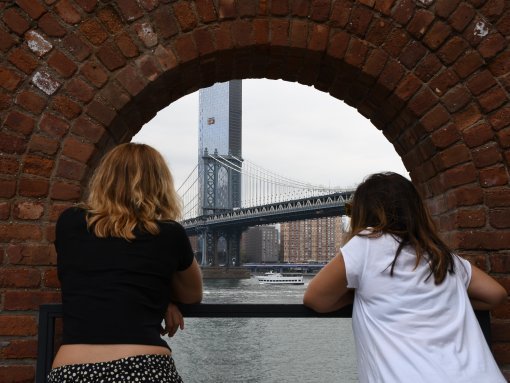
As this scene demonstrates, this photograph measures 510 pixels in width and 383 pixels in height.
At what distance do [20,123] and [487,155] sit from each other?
5.47 ft

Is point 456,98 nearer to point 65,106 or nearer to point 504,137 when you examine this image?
point 504,137

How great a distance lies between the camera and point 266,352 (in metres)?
14.9

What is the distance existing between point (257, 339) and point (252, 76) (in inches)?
601

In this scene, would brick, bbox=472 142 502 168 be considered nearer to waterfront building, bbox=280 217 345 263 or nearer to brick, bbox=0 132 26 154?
brick, bbox=0 132 26 154

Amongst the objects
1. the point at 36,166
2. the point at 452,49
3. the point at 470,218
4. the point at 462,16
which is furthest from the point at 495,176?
the point at 36,166

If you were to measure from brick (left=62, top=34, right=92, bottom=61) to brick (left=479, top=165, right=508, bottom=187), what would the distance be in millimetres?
1494

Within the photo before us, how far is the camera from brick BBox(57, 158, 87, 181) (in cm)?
195

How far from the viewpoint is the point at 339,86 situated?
2354 millimetres

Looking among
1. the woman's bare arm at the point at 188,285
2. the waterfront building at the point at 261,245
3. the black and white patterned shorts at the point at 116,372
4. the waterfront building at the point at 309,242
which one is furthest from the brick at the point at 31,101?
the waterfront building at the point at 309,242

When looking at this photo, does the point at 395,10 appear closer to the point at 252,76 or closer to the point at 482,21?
the point at 482,21

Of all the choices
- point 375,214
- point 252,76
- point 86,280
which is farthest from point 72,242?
point 252,76

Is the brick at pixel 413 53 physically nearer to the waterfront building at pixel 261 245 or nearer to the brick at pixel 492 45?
the brick at pixel 492 45

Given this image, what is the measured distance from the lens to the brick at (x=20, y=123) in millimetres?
1951

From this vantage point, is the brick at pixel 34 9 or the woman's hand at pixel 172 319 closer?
the woman's hand at pixel 172 319
